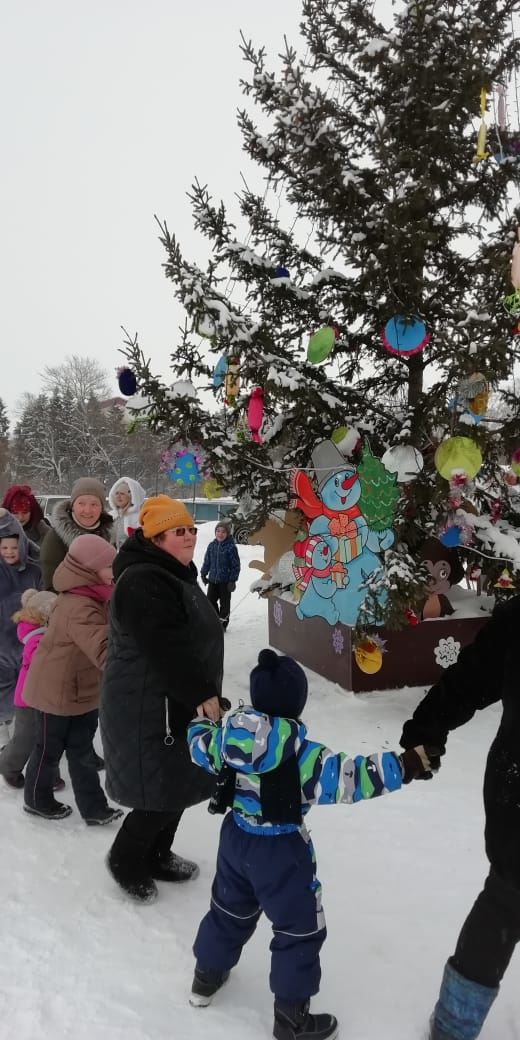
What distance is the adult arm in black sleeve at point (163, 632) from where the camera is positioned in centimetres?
255

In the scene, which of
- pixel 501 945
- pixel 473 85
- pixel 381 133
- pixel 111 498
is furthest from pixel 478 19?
pixel 501 945

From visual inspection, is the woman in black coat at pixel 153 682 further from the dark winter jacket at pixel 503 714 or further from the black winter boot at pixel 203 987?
the dark winter jacket at pixel 503 714

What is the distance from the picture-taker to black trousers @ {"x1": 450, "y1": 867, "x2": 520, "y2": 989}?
1.97m

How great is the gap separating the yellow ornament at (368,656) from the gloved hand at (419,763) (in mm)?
3327

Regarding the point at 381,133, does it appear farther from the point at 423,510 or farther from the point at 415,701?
the point at 415,701

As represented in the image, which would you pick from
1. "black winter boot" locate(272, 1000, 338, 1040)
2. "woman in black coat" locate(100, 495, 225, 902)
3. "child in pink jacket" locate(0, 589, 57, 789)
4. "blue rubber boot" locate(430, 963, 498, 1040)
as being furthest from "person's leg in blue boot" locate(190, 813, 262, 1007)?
"child in pink jacket" locate(0, 589, 57, 789)

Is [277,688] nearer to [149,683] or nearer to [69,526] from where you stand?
[149,683]

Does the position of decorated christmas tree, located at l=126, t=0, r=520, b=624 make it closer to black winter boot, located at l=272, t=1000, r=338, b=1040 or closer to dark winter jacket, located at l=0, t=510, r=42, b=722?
dark winter jacket, located at l=0, t=510, r=42, b=722

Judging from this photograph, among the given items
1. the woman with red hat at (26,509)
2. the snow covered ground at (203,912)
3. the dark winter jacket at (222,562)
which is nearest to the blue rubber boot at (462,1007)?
the snow covered ground at (203,912)

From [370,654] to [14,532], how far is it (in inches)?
117

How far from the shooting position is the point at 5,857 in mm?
3180

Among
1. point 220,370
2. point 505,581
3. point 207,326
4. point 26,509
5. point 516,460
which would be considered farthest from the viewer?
point 26,509

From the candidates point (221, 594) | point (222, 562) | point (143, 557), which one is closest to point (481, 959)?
point (143, 557)

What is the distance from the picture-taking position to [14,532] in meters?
4.87
